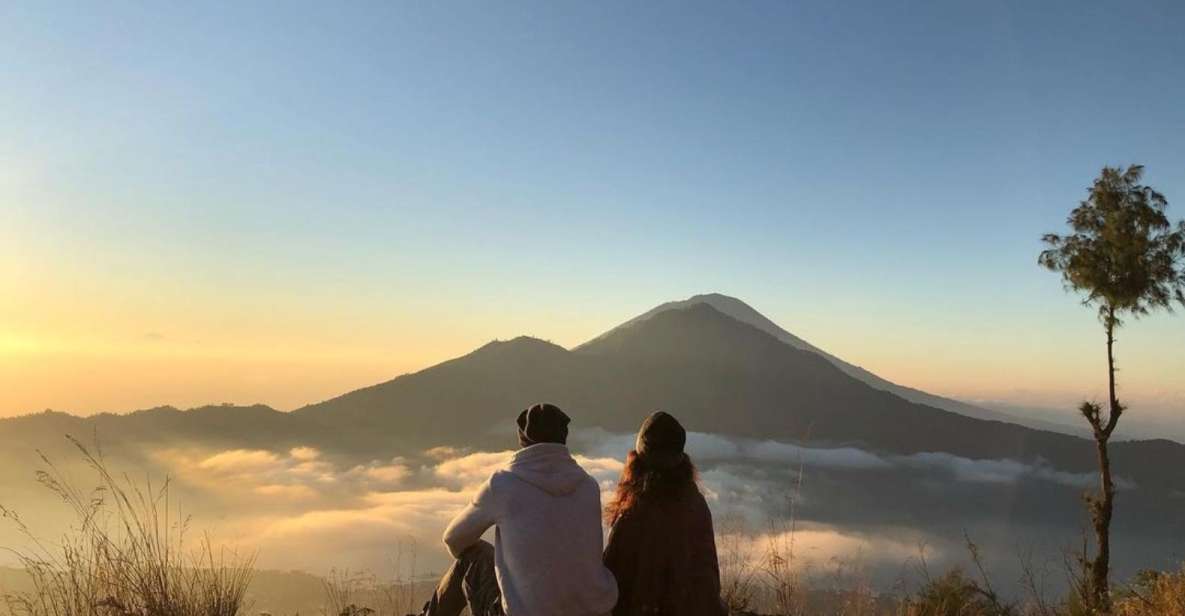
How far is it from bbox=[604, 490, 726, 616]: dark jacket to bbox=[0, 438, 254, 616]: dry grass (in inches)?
135

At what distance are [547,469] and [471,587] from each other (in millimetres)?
1189

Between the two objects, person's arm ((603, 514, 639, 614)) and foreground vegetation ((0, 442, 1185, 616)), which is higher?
person's arm ((603, 514, 639, 614))

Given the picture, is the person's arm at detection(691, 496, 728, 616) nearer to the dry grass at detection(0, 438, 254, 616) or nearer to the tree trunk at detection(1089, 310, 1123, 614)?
the dry grass at detection(0, 438, 254, 616)

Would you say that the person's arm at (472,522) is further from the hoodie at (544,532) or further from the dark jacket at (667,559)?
the dark jacket at (667,559)

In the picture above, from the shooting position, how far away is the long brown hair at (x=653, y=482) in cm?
504

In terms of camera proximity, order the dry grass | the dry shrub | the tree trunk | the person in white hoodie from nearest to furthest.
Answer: the person in white hoodie, the dry grass, the dry shrub, the tree trunk

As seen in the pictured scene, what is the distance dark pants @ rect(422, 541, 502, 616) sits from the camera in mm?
5191

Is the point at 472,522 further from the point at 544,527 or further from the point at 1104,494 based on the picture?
the point at 1104,494

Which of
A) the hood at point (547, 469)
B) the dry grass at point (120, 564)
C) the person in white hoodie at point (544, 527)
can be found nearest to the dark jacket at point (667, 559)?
the person in white hoodie at point (544, 527)

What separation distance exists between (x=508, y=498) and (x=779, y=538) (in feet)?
13.8

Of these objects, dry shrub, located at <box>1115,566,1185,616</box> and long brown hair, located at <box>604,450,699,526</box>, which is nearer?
long brown hair, located at <box>604,450,699,526</box>

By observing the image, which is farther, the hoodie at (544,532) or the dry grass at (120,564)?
the dry grass at (120,564)

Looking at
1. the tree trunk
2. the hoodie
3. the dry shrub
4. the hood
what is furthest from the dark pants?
the tree trunk

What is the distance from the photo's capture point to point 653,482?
5.04m
